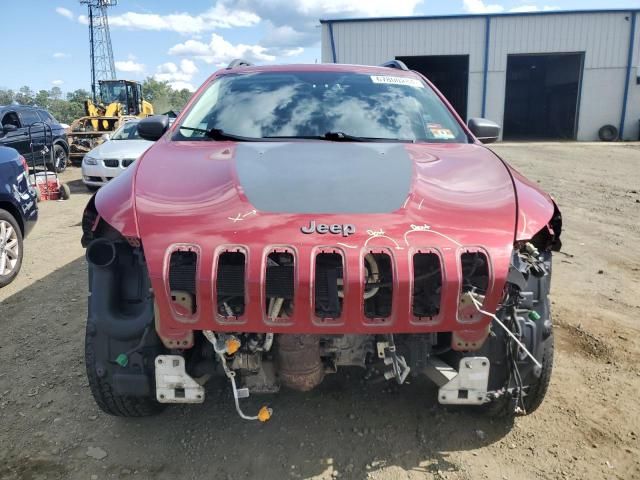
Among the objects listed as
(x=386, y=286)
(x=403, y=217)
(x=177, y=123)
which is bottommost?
(x=386, y=286)

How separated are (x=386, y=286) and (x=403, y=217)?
0.31m

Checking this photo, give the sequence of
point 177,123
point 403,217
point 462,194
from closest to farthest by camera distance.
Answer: point 403,217 → point 462,194 → point 177,123

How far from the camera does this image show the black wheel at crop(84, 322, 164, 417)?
2441 millimetres

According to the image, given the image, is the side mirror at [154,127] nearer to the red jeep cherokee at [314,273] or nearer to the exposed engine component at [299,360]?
the red jeep cherokee at [314,273]

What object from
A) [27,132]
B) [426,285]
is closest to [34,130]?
[27,132]

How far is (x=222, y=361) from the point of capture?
2.25 meters

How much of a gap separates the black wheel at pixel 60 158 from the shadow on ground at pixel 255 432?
1233 cm

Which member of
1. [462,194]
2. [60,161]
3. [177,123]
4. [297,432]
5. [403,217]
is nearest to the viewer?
[403,217]

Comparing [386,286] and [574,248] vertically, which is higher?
[386,286]

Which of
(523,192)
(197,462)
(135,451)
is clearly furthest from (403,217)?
(135,451)

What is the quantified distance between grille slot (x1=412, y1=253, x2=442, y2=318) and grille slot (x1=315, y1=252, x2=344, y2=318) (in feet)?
0.99

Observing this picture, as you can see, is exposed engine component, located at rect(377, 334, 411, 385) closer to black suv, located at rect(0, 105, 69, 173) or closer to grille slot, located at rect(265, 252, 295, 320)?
grille slot, located at rect(265, 252, 295, 320)

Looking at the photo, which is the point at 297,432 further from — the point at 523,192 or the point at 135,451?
the point at 523,192

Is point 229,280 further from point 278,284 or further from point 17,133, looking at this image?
point 17,133
